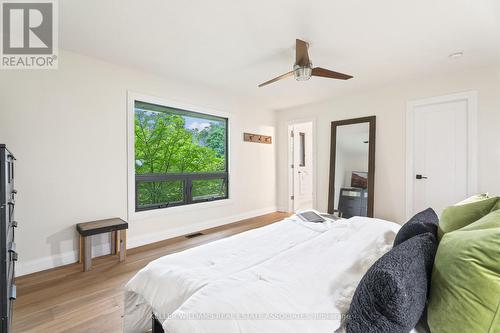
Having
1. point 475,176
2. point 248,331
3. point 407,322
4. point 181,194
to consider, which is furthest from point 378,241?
point 181,194

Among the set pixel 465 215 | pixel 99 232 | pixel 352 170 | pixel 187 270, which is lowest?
pixel 99 232

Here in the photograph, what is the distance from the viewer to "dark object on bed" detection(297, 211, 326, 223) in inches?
89.9

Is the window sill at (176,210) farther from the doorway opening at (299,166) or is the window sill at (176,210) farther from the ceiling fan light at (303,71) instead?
the ceiling fan light at (303,71)

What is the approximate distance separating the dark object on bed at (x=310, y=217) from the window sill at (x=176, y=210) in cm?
212

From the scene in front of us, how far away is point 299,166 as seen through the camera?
18.5ft

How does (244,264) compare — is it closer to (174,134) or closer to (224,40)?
(224,40)

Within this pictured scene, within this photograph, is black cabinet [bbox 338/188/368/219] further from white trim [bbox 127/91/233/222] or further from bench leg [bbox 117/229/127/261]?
bench leg [bbox 117/229/127/261]

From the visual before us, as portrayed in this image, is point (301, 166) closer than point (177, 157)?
No


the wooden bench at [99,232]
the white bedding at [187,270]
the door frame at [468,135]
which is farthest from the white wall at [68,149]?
the door frame at [468,135]

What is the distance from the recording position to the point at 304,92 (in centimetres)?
429

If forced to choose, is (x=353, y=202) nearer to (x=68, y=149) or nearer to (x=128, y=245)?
(x=128, y=245)

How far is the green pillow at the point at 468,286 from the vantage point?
748mm

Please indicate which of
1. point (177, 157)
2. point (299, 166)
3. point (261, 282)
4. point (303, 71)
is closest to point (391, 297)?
point (261, 282)

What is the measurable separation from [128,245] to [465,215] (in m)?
3.47
